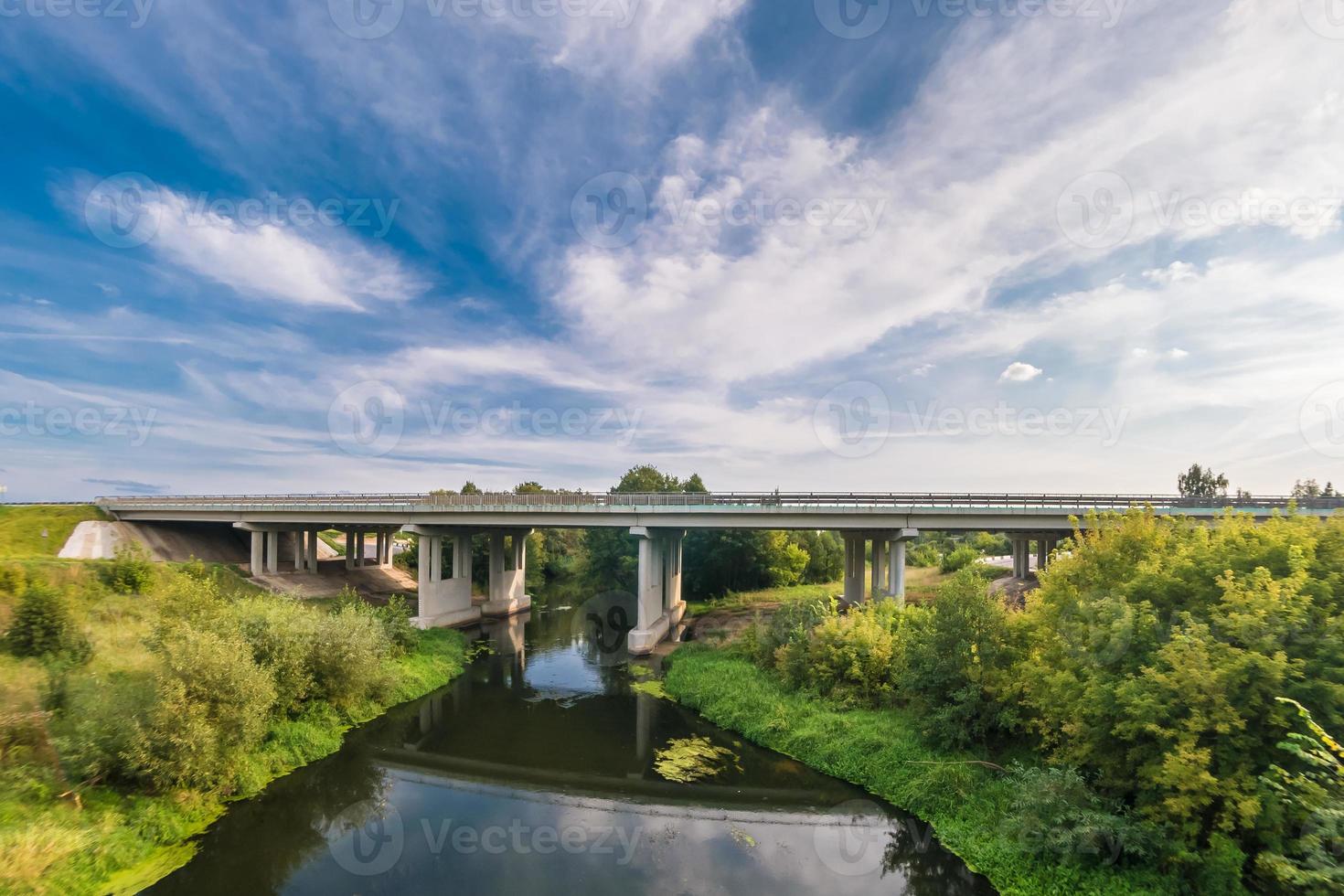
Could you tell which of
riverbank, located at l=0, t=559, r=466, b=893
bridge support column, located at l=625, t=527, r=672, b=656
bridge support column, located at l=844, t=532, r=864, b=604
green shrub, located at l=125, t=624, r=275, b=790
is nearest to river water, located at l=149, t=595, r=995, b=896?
riverbank, located at l=0, t=559, r=466, b=893

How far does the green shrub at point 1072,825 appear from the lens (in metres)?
13.1

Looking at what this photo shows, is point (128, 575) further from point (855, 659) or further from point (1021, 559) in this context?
point (1021, 559)

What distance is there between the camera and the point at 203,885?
1452 centimetres

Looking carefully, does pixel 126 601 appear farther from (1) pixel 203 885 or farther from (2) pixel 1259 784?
(2) pixel 1259 784

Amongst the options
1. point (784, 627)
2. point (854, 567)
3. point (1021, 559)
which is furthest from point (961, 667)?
point (1021, 559)

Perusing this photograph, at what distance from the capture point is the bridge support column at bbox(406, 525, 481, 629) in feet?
151

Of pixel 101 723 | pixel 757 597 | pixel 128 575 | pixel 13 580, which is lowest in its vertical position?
pixel 757 597

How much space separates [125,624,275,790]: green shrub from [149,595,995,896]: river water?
1752mm

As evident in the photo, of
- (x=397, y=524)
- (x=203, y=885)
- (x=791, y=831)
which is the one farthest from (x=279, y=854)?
(x=397, y=524)

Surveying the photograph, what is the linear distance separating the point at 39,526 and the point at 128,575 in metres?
37.1

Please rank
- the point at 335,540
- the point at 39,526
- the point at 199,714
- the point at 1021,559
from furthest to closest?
the point at 335,540
the point at 1021,559
the point at 39,526
the point at 199,714

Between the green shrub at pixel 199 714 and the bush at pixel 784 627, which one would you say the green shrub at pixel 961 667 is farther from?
the green shrub at pixel 199 714

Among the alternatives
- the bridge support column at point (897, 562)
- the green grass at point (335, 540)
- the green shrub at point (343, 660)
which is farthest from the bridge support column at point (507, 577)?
the bridge support column at point (897, 562)

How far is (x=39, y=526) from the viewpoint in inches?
1998
